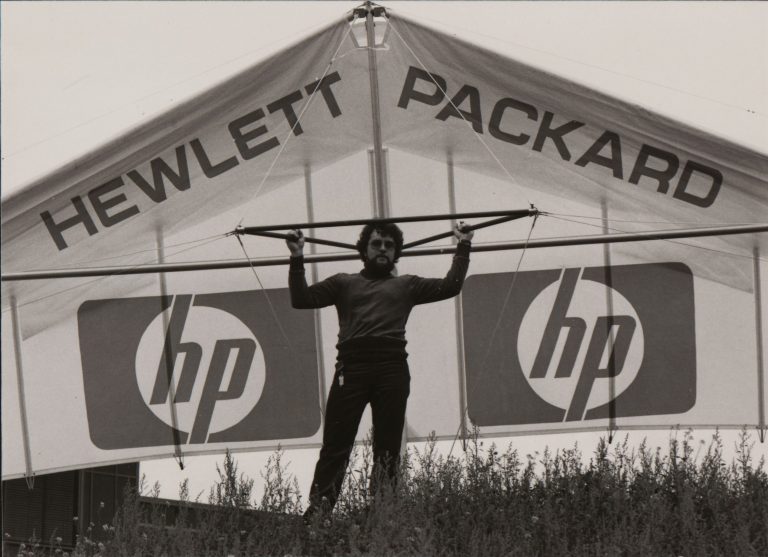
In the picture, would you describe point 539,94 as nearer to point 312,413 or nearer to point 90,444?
point 312,413

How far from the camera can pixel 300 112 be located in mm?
11172

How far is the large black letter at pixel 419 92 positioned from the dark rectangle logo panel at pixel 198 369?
6.76ft

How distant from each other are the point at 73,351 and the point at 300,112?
288 cm

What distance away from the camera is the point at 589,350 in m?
11.4

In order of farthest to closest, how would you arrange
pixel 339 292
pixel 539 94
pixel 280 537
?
pixel 539 94, pixel 339 292, pixel 280 537

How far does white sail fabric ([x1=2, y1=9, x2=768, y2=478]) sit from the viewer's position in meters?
10.9

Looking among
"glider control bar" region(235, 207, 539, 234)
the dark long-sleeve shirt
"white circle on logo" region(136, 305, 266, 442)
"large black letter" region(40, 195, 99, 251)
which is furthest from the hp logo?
"large black letter" region(40, 195, 99, 251)

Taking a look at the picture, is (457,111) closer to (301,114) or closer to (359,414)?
(301,114)

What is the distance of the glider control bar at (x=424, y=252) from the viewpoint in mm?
10797

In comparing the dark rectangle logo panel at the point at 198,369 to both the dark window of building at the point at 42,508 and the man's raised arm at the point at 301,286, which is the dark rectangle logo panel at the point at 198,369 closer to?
the man's raised arm at the point at 301,286

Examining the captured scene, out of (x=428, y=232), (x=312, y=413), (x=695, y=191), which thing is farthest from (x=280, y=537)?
(x=695, y=191)

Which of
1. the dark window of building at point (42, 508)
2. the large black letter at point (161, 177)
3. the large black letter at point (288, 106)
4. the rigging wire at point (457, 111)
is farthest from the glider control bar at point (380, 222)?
the dark window of building at point (42, 508)

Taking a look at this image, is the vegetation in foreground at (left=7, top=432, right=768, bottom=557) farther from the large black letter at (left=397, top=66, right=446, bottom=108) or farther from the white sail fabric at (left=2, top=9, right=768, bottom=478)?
the large black letter at (left=397, top=66, right=446, bottom=108)

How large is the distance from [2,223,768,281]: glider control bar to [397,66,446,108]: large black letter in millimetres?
1312
